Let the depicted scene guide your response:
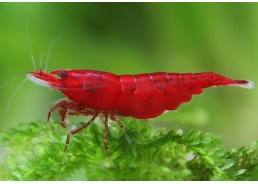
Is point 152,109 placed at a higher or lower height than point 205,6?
lower

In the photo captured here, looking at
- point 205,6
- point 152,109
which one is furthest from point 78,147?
point 205,6


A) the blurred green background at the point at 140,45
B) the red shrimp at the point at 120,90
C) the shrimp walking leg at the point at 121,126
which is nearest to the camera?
the shrimp walking leg at the point at 121,126

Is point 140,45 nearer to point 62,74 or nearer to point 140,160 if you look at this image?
point 62,74

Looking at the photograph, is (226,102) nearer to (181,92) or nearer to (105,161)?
(181,92)

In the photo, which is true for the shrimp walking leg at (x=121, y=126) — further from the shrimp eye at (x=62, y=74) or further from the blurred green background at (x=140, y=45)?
the blurred green background at (x=140, y=45)

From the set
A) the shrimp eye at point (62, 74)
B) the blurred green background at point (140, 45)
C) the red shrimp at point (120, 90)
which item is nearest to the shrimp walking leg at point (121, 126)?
the red shrimp at point (120, 90)
